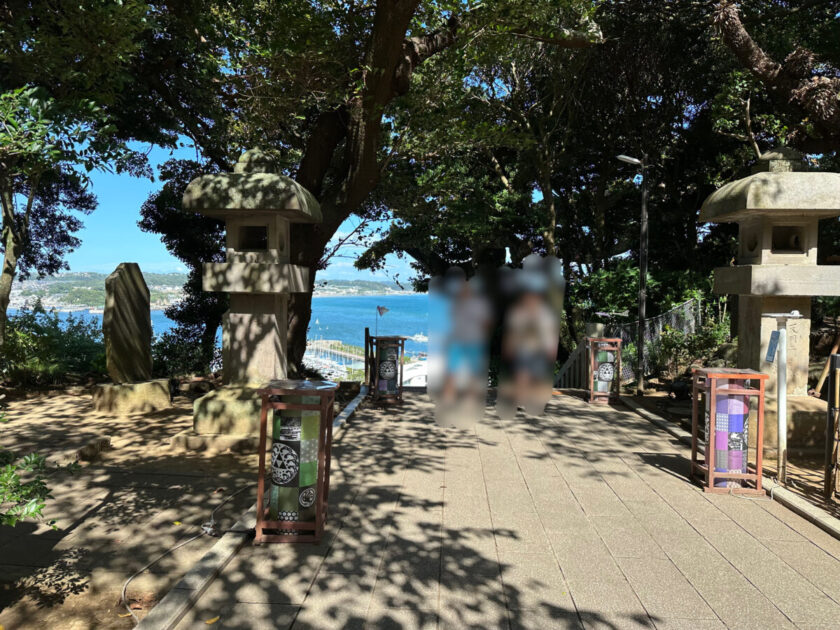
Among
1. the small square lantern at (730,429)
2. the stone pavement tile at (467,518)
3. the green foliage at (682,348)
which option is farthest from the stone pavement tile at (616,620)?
the green foliage at (682,348)

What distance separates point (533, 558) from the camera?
144 inches

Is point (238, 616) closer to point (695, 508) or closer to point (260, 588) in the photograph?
point (260, 588)

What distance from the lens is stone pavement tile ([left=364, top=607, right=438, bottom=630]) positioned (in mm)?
2893

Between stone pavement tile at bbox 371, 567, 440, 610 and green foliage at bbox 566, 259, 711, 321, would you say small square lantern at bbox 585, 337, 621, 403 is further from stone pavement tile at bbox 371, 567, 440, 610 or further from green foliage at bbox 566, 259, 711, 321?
green foliage at bbox 566, 259, 711, 321

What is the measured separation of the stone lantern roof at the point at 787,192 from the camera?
5793mm

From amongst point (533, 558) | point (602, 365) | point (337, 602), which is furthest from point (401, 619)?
point (602, 365)

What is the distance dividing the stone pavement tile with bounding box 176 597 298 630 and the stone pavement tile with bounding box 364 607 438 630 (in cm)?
44

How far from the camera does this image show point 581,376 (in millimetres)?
12234

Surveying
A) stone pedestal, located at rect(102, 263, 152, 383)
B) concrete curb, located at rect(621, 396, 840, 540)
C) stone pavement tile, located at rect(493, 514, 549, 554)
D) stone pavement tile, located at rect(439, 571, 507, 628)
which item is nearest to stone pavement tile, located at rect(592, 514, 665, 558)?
stone pavement tile, located at rect(493, 514, 549, 554)

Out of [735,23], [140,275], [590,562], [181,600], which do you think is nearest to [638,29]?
[735,23]

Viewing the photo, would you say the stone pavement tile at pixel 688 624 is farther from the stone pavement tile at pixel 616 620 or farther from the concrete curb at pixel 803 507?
the concrete curb at pixel 803 507

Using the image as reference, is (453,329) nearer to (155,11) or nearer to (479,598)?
(479,598)

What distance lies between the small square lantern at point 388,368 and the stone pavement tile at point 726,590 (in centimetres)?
555

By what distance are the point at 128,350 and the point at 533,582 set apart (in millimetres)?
7337
